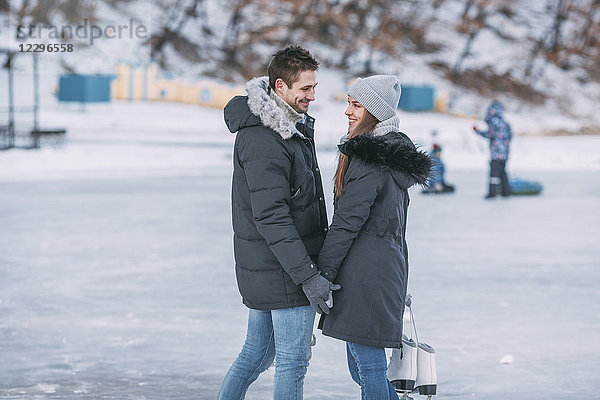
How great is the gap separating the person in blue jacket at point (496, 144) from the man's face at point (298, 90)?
401 inches

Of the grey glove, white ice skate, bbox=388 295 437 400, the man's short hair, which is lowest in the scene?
white ice skate, bbox=388 295 437 400

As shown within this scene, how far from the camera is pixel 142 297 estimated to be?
6.66 m

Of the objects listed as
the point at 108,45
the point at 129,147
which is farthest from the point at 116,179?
the point at 108,45

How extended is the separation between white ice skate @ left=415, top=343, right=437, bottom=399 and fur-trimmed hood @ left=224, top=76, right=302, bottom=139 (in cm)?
97

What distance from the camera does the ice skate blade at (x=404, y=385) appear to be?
3.57 m

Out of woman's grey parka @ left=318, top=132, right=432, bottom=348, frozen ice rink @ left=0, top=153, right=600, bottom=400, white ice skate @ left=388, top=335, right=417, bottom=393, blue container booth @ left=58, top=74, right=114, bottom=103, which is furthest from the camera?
blue container booth @ left=58, top=74, right=114, bottom=103

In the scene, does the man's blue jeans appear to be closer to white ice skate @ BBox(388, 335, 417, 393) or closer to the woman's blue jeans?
the woman's blue jeans

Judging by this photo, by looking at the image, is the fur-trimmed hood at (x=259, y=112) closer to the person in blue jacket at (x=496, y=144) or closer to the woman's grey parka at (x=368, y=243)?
the woman's grey parka at (x=368, y=243)

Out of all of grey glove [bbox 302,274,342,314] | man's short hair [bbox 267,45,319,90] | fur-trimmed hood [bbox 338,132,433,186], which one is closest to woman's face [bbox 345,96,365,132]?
fur-trimmed hood [bbox 338,132,433,186]

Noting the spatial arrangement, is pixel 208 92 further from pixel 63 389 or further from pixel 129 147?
pixel 63 389

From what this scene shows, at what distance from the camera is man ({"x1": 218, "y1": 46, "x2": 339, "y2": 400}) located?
315 centimetres

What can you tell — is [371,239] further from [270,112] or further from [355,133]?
[270,112]

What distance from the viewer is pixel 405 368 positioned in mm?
3568

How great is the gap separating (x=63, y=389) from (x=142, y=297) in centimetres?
224
